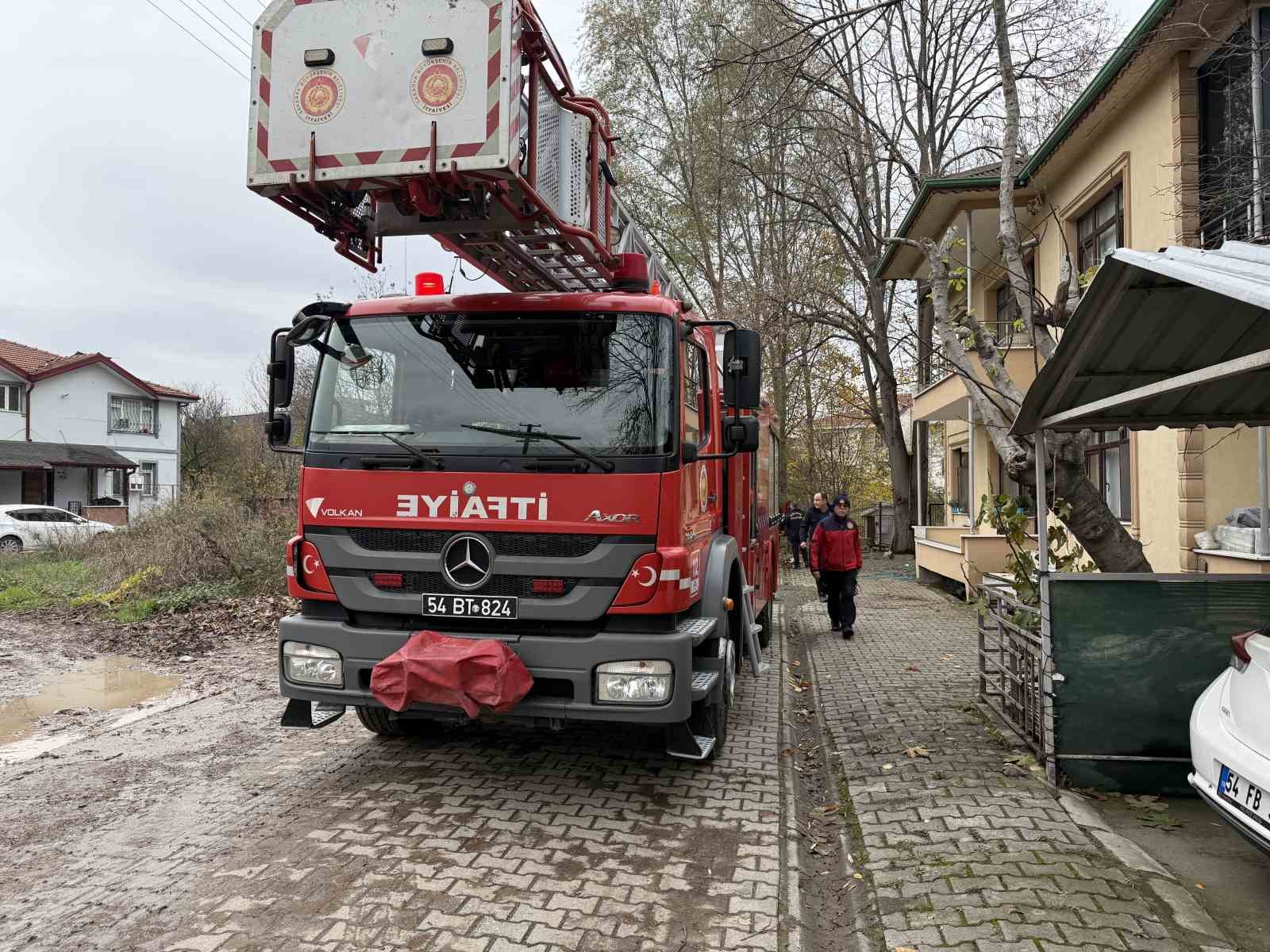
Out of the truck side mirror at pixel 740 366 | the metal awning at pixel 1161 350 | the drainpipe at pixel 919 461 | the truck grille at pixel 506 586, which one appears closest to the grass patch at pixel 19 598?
the truck grille at pixel 506 586

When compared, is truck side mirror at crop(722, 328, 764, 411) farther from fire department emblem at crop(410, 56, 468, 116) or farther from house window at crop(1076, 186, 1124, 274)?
house window at crop(1076, 186, 1124, 274)

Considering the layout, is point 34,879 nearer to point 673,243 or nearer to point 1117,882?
point 1117,882

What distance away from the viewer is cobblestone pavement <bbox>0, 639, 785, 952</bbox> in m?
3.19

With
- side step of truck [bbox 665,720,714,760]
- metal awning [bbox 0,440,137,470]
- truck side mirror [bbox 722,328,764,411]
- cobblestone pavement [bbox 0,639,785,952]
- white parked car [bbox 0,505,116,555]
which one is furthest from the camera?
metal awning [bbox 0,440,137,470]

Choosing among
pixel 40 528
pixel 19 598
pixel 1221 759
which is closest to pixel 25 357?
pixel 40 528

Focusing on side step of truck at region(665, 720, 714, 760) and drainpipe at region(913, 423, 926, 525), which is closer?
side step of truck at region(665, 720, 714, 760)

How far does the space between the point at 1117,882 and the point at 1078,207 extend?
10.7 m

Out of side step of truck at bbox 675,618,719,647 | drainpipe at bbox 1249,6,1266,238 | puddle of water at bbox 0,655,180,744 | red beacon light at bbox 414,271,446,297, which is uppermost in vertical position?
drainpipe at bbox 1249,6,1266,238

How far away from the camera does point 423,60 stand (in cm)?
398

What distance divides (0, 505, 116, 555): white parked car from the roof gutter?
Result: 15733 mm

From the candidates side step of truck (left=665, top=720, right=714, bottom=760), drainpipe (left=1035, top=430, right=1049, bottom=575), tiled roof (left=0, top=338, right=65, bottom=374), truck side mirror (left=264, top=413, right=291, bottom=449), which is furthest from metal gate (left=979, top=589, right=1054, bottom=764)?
tiled roof (left=0, top=338, right=65, bottom=374)

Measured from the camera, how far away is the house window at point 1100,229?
35.0 ft

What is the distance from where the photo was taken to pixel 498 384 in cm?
445

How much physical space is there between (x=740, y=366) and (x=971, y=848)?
2.62 m
